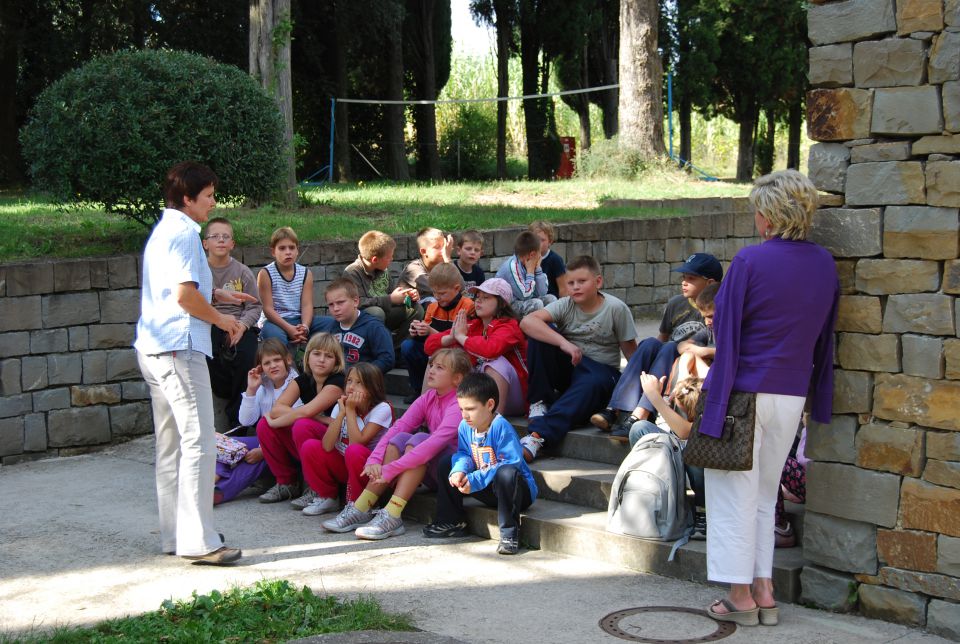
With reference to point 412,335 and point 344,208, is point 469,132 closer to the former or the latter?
point 344,208

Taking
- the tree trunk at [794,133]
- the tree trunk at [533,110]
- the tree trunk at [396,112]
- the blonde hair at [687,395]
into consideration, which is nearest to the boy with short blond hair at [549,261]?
the blonde hair at [687,395]

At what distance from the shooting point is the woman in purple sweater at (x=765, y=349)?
448 centimetres

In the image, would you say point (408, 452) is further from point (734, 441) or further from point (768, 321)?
point (768, 321)

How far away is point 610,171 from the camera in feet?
54.5

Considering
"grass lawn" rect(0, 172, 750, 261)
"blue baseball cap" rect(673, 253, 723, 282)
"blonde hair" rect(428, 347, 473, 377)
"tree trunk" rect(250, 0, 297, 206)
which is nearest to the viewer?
"blue baseball cap" rect(673, 253, 723, 282)

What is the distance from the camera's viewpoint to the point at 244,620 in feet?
15.3

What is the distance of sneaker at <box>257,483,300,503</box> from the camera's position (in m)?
6.96

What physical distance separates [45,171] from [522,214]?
17.3ft

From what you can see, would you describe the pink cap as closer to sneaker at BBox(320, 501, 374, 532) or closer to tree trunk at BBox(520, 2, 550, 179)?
sneaker at BBox(320, 501, 374, 532)

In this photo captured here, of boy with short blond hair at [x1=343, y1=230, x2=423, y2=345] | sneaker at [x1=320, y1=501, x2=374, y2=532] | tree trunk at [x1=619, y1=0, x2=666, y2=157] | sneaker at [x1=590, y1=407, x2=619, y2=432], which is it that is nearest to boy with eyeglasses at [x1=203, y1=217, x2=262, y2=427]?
boy with short blond hair at [x1=343, y1=230, x2=423, y2=345]

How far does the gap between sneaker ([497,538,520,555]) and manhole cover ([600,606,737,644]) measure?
100 centimetres

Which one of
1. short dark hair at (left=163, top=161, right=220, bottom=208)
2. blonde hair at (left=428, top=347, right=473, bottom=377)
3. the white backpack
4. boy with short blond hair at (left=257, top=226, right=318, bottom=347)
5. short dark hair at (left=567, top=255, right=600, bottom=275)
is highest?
short dark hair at (left=163, top=161, right=220, bottom=208)

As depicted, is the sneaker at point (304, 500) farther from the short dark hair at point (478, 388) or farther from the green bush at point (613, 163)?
the green bush at point (613, 163)

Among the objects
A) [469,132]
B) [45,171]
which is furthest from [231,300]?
[469,132]
